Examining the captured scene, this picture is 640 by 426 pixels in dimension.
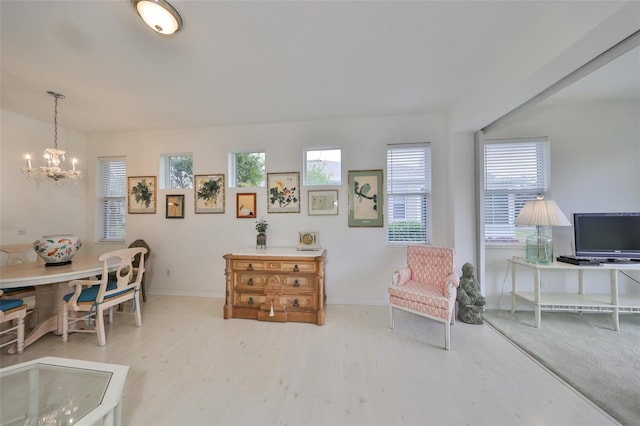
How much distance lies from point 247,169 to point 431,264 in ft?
10.0

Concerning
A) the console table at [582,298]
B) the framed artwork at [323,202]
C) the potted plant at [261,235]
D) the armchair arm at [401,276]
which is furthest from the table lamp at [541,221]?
the potted plant at [261,235]

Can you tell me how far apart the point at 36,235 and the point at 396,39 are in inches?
213

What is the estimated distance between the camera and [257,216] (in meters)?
3.46

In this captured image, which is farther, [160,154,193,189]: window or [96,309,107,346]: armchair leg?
[160,154,193,189]: window

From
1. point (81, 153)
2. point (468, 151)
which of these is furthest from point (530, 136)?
point (81, 153)

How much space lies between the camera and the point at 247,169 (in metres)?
3.58

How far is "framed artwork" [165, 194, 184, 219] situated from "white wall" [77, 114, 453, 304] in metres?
0.09

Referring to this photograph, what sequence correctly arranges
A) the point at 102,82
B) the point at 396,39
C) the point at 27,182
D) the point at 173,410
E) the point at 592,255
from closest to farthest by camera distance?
the point at 173,410
the point at 396,39
the point at 102,82
the point at 592,255
the point at 27,182

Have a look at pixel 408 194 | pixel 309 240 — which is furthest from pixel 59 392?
pixel 408 194

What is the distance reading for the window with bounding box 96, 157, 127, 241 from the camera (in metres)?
3.85

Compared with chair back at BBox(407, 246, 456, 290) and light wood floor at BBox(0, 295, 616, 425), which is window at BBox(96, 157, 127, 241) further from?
chair back at BBox(407, 246, 456, 290)

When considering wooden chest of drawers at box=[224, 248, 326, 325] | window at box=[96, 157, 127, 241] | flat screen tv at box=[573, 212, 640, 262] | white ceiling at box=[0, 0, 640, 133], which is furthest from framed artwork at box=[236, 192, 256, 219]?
flat screen tv at box=[573, 212, 640, 262]

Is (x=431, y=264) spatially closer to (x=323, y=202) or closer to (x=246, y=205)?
(x=323, y=202)

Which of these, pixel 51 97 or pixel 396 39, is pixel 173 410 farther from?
pixel 51 97
